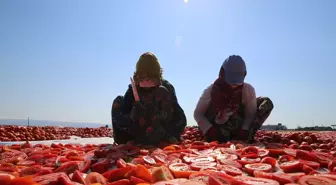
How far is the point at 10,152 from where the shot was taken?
288 cm

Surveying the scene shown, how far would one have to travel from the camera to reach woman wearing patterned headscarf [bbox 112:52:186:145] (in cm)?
354

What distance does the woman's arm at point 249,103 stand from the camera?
13.8 feet

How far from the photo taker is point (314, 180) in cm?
163

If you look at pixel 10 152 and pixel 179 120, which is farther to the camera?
pixel 179 120

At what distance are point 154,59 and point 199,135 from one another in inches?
74.9

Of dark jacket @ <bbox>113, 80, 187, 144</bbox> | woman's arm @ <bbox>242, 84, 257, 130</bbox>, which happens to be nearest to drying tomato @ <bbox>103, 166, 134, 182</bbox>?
dark jacket @ <bbox>113, 80, 187, 144</bbox>

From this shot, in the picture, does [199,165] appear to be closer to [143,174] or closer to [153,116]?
[143,174]

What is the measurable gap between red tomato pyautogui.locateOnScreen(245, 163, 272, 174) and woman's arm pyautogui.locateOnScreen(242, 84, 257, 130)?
2.12m

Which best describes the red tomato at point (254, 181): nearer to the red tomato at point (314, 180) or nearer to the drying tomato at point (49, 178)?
the red tomato at point (314, 180)

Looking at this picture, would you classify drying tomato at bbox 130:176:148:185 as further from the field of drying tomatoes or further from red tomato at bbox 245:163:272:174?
red tomato at bbox 245:163:272:174

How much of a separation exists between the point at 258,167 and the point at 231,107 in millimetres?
2262

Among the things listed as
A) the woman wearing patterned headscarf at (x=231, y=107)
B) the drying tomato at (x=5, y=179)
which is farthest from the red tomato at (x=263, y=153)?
the drying tomato at (x=5, y=179)

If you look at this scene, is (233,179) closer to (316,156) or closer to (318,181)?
(318,181)

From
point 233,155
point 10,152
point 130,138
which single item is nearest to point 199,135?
point 130,138
